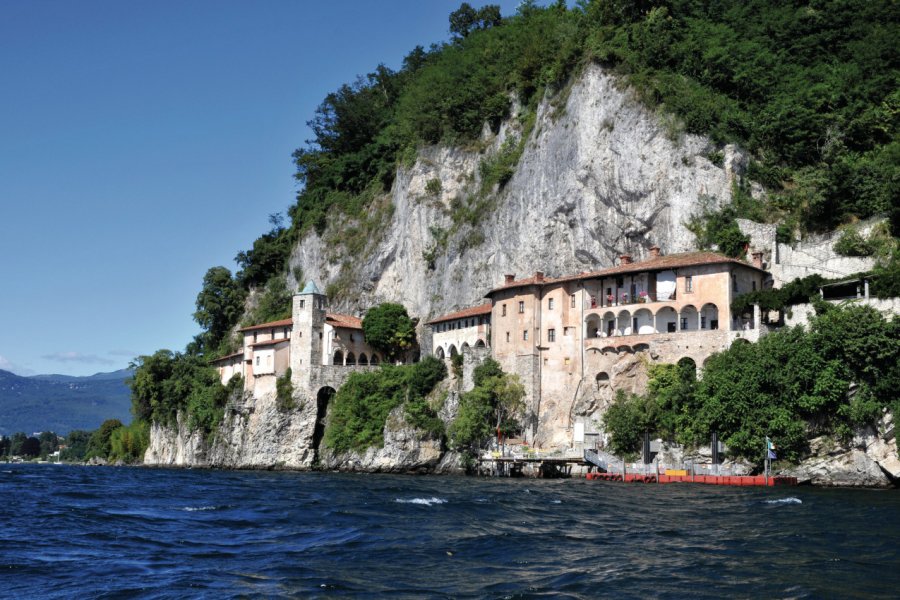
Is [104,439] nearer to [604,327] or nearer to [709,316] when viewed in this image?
[604,327]

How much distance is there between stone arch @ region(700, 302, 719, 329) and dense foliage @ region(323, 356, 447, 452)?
72.3 feet

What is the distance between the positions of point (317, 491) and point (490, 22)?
78643mm

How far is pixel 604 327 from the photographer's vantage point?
6525 cm

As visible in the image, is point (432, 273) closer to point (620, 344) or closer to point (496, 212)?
point (496, 212)

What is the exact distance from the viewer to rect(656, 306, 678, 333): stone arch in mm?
61656

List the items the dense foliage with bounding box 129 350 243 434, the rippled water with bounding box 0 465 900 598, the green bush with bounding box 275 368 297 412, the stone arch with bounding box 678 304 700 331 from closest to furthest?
1. the rippled water with bounding box 0 465 900 598
2. the stone arch with bounding box 678 304 700 331
3. the green bush with bounding box 275 368 297 412
4. the dense foliage with bounding box 129 350 243 434

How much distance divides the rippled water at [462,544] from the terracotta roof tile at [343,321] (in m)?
39.0

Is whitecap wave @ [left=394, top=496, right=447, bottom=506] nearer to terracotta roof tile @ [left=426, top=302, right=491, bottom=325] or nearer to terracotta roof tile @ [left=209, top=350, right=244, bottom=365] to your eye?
terracotta roof tile @ [left=426, top=302, right=491, bottom=325]

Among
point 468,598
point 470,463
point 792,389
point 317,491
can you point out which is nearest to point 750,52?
point 792,389

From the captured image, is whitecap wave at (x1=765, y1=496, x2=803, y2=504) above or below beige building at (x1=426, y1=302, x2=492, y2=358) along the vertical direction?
below

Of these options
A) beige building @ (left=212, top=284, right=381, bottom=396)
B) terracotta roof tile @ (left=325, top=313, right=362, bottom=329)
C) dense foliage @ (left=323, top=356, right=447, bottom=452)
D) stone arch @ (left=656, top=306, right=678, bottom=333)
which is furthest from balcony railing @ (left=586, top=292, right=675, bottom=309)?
terracotta roof tile @ (left=325, top=313, right=362, bottom=329)

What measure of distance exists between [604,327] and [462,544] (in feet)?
125

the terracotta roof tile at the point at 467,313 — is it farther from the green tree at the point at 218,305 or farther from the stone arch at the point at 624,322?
the green tree at the point at 218,305

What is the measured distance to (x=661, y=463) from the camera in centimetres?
5559
